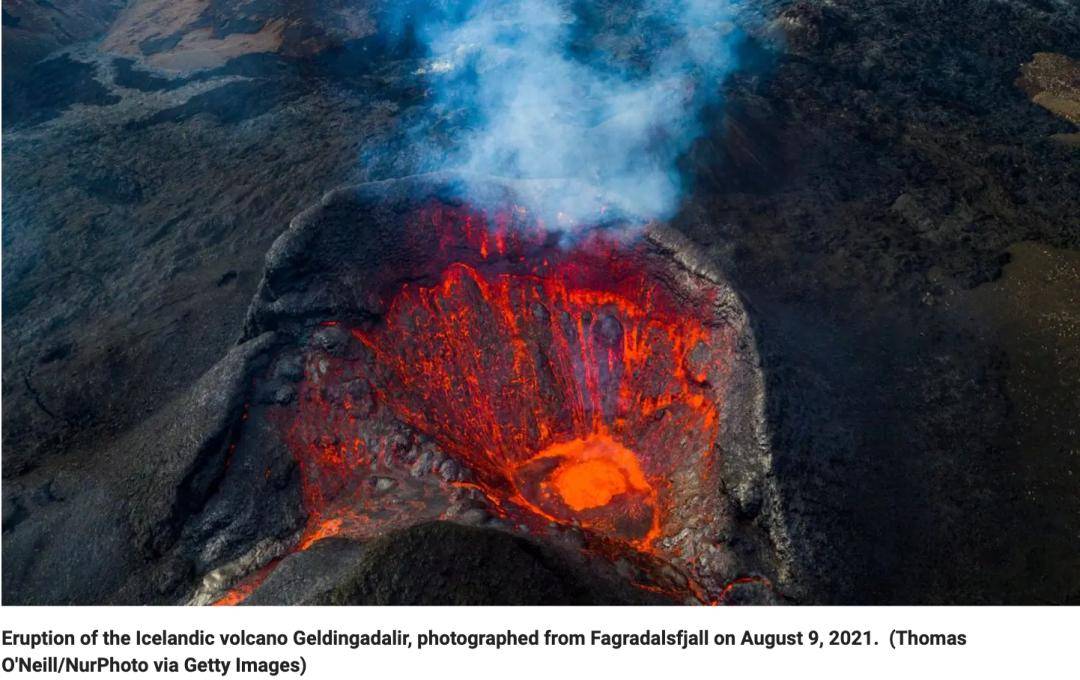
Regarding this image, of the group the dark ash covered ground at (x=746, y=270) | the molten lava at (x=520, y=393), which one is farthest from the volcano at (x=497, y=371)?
the dark ash covered ground at (x=746, y=270)

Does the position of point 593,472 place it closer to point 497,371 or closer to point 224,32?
point 497,371

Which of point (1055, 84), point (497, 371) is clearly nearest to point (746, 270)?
point (497, 371)

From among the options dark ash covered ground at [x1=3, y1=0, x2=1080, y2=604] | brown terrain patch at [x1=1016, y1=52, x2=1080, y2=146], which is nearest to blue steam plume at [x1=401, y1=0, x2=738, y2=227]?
dark ash covered ground at [x1=3, y1=0, x2=1080, y2=604]

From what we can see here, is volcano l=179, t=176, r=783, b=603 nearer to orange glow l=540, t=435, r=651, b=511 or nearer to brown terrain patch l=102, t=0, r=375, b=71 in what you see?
orange glow l=540, t=435, r=651, b=511

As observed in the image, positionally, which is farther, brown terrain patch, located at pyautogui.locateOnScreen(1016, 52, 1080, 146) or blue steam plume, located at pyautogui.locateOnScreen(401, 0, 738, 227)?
brown terrain patch, located at pyautogui.locateOnScreen(1016, 52, 1080, 146)

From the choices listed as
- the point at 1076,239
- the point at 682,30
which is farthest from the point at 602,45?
the point at 1076,239

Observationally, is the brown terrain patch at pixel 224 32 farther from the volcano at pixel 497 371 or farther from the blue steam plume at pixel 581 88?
the volcano at pixel 497 371

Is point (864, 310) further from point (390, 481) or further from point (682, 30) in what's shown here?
point (682, 30)
